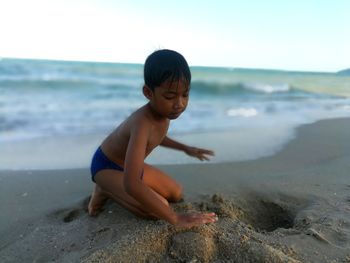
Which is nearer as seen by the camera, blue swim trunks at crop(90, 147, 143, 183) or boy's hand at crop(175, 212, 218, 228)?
boy's hand at crop(175, 212, 218, 228)

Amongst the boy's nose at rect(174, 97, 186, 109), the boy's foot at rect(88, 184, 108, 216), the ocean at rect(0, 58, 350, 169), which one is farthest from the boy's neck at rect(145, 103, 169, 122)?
the ocean at rect(0, 58, 350, 169)

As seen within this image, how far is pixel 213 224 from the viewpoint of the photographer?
2137 millimetres

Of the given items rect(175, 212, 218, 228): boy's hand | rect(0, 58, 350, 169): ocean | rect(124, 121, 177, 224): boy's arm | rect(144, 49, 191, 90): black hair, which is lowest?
rect(0, 58, 350, 169): ocean

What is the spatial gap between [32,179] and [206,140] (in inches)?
91.2

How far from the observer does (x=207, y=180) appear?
3412 millimetres

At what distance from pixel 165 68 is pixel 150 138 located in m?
0.55

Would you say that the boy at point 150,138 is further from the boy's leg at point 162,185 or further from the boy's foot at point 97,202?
the boy's leg at point 162,185

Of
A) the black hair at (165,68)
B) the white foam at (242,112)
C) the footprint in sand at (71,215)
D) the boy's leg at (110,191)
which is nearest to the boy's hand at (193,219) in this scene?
the boy's leg at (110,191)

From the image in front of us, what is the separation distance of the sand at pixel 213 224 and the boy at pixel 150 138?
3.4 inches

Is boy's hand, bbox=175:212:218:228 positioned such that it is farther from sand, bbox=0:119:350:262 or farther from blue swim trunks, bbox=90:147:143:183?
blue swim trunks, bbox=90:147:143:183

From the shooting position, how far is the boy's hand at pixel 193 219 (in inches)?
79.0

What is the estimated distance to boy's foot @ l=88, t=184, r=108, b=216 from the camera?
2600 mm

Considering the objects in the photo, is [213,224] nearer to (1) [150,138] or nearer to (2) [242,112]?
(1) [150,138]

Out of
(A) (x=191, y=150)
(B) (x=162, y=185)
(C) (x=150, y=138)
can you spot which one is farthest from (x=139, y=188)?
(A) (x=191, y=150)
